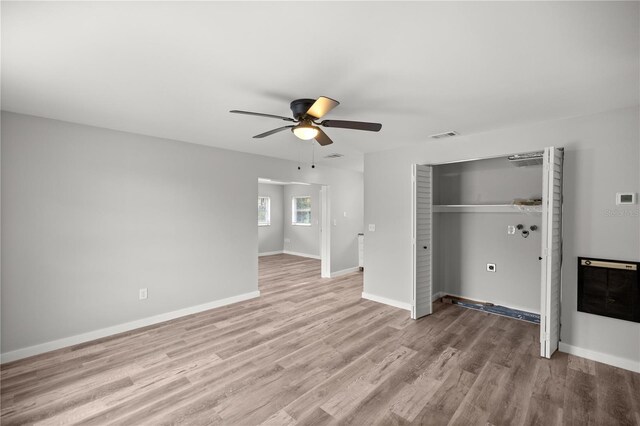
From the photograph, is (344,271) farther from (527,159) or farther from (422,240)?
(527,159)

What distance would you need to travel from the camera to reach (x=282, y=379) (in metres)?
2.57

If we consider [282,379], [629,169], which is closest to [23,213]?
[282,379]

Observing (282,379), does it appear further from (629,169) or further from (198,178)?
(629,169)

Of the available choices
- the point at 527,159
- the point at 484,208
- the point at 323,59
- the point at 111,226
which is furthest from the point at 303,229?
the point at 323,59

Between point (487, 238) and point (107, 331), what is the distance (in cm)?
520

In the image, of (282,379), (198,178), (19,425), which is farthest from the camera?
(198,178)

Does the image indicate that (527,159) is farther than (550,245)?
Yes

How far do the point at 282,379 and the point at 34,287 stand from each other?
2.72 m

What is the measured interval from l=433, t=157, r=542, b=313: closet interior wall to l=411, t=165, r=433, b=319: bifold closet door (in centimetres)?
76

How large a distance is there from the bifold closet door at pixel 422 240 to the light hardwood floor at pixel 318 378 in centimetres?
32

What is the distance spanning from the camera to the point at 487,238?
439cm

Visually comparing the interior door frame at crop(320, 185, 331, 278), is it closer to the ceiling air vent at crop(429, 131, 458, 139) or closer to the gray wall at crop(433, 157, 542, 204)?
the gray wall at crop(433, 157, 542, 204)

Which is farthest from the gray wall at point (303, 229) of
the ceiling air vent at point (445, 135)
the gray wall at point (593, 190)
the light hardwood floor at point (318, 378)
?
the gray wall at point (593, 190)

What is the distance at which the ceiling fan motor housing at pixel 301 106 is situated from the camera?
7.88 ft
